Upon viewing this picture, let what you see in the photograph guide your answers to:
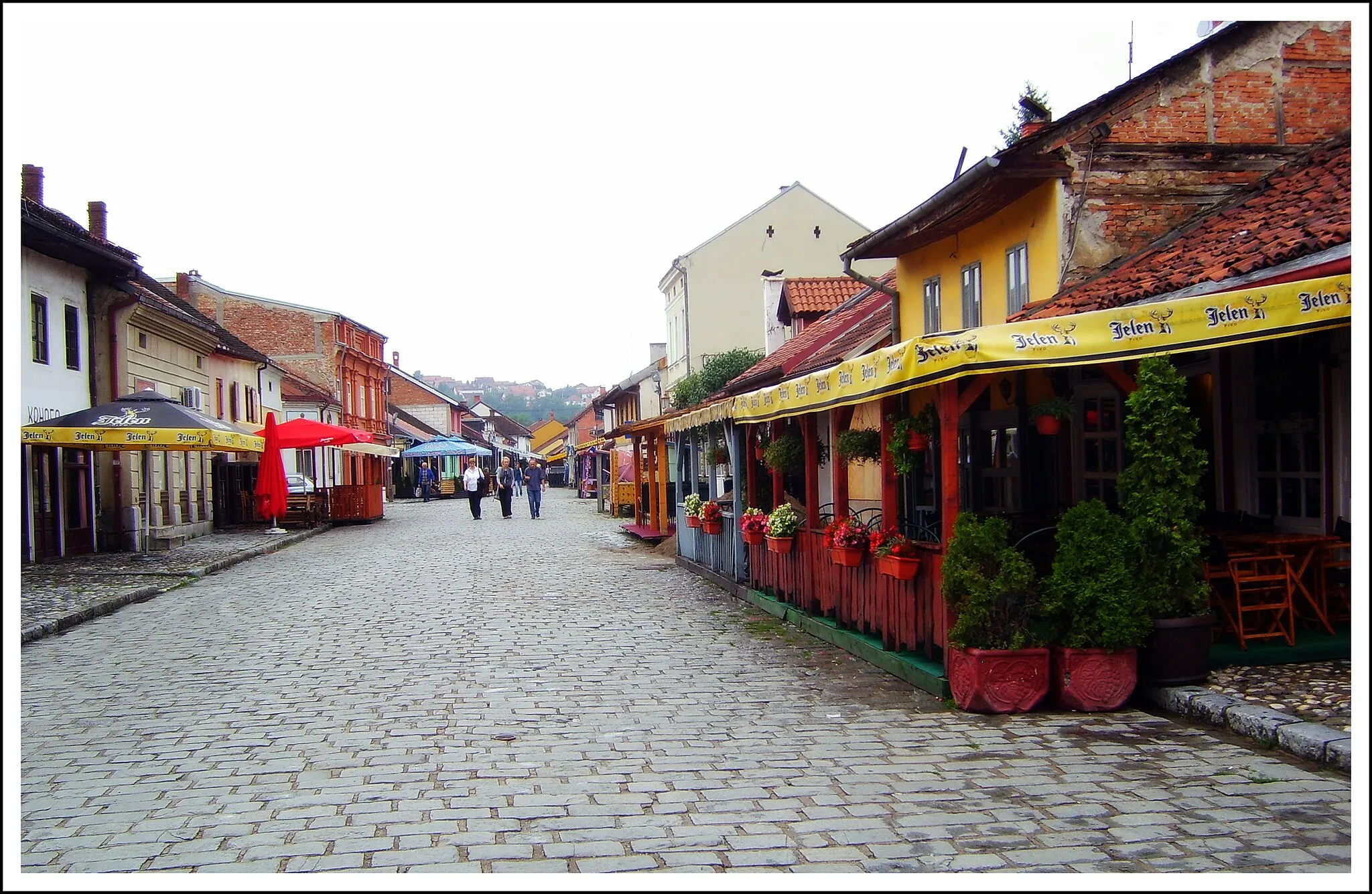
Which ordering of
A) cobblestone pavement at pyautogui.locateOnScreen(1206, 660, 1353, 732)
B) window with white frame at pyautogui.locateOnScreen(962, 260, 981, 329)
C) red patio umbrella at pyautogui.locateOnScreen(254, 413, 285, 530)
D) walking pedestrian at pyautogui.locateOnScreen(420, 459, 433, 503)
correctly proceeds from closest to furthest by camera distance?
cobblestone pavement at pyautogui.locateOnScreen(1206, 660, 1353, 732) → window with white frame at pyautogui.locateOnScreen(962, 260, 981, 329) → red patio umbrella at pyautogui.locateOnScreen(254, 413, 285, 530) → walking pedestrian at pyautogui.locateOnScreen(420, 459, 433, 503)

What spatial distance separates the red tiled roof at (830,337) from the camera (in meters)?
18.8

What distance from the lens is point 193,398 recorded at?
27.6 metres

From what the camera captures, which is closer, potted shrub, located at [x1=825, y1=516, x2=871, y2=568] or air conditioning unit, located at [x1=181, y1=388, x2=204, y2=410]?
potted shrub, located at [x1=825, y1=516, x2=871, y2=568]

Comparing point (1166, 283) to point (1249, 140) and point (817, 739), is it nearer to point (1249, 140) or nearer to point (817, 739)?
point (1249, 140)

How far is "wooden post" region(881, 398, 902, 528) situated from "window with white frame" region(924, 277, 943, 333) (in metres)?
6.38

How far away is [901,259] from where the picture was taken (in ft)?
53.3

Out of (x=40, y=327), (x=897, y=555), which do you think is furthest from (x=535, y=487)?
(x=897, y=555)

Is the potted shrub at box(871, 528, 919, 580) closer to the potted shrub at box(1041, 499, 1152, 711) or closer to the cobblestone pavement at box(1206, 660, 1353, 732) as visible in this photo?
the potted shrub at box(1041, 499, 1152, 711)

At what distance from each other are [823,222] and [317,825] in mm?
38636

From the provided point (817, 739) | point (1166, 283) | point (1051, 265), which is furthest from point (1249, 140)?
point (817, 739)

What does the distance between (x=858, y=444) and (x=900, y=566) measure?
220 centimetres

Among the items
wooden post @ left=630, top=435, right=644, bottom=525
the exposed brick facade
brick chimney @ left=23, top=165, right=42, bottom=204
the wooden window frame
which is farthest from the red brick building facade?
the exposed brick facade

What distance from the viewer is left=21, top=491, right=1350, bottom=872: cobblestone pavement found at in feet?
15.2

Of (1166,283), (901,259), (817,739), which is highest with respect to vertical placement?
(901,259)
